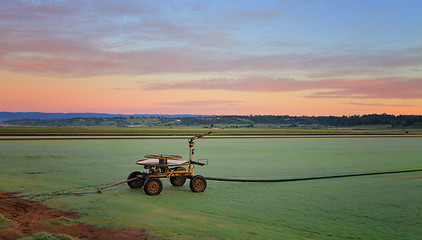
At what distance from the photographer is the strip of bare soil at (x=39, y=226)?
829cm

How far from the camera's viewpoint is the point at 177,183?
596 inches

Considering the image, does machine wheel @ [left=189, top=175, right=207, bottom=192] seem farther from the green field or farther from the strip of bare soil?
the strip of bare soil

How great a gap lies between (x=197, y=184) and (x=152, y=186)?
5.67 feet

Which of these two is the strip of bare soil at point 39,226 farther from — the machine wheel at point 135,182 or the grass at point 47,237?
the machine wheel at point 135,182

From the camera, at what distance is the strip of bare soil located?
8.29 metres

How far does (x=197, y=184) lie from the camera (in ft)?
45.4

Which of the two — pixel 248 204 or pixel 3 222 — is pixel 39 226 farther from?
pixel 248 204

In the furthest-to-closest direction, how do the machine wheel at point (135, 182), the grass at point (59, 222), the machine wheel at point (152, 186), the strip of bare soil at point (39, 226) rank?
the machine wheel at point (135, 182) < the machine wheel at point (152, 186) < the grass at point (59, 222) < the strip of bare soil at point (39, 226)

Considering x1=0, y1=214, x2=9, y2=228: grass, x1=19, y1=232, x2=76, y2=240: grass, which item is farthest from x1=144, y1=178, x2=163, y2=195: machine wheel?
x1=19, y1=232, x2=76, y2=240: grass

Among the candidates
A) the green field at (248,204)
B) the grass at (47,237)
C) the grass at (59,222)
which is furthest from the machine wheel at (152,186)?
the grass at (47,237)

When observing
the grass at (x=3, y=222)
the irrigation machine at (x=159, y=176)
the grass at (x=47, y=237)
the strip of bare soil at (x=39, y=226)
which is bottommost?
the strip of bare soil at (x=39, y=226)

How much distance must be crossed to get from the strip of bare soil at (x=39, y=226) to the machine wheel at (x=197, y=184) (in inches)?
185

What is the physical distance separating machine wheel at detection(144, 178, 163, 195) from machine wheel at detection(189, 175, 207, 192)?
124 centimetres

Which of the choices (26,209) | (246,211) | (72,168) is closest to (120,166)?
(72,168)
